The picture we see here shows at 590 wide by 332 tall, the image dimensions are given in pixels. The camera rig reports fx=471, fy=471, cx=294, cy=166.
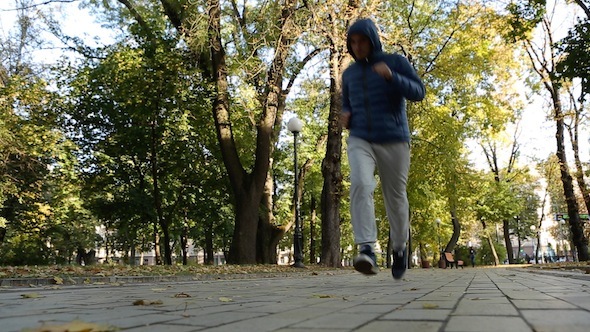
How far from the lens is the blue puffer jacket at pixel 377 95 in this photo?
446cm

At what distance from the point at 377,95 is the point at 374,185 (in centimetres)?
86

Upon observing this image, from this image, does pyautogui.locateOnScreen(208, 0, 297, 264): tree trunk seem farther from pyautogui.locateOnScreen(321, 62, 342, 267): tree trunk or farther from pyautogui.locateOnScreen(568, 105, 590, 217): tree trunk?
pyautogui.locateOnScreen(568, 105, 590, 217): tree trunk

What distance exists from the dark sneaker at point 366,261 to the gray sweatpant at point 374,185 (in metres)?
0.08

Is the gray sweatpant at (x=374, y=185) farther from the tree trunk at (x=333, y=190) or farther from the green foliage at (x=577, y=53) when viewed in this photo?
the tree trunk at (x=333, y=190)

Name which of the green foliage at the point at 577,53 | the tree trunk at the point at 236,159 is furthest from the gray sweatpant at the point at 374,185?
the tree trunk at the point at 236,159

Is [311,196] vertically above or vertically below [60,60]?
below

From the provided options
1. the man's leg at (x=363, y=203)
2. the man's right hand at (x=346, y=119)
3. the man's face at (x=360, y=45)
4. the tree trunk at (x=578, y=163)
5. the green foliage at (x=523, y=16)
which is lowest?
the man's leg at (x=363, y=203)

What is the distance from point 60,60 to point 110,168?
5.19 m

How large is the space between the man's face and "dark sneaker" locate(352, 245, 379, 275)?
72.2 inches

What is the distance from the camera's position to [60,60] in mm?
20141

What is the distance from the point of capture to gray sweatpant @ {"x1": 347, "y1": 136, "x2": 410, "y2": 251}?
4254 mm

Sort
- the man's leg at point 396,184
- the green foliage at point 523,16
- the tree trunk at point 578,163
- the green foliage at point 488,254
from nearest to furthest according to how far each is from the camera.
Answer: the man's leg at point 396,184, the green foliage at point 523,16, the tree trunk at point 578,163, the green foliage at point 488,254

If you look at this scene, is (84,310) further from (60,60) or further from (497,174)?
(497,174)

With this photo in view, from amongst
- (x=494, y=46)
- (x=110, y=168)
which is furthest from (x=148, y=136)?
(x=494, y=46)
